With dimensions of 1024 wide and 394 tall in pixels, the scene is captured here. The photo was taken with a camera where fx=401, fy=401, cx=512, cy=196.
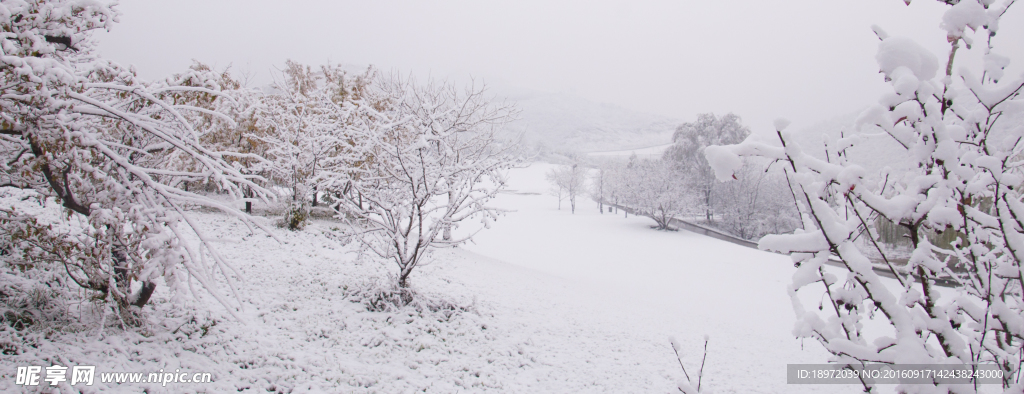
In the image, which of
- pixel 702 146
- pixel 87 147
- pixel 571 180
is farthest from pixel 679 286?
pixel 571 180

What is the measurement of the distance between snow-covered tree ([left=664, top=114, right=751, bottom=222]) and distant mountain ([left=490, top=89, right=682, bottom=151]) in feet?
228

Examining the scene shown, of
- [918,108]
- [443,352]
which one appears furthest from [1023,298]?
[443,352]

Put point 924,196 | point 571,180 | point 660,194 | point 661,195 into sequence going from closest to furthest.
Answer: point 924,196 → point 661,195 → point 660,194 → point 571,180

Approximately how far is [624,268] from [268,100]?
15118 mm

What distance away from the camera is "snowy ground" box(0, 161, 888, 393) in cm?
422

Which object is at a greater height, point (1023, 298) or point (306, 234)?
point (1023, 298)

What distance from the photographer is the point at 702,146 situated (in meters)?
29.2

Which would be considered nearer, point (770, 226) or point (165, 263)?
point (165, 263)

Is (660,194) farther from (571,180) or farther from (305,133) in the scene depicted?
(305,133)

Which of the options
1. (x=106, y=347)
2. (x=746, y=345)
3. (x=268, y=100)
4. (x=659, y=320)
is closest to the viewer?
(x=106, y=347)

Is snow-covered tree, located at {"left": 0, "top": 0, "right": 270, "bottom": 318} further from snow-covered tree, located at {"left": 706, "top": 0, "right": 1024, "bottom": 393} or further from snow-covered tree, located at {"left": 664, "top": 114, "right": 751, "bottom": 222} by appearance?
snow-covered tree, located at {"left": 664, "top": 114, "right": 751, "bottom": 222}

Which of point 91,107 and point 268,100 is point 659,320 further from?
point 268,100

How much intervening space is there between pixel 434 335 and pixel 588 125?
134266 mm

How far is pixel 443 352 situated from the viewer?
5824 millimetres
